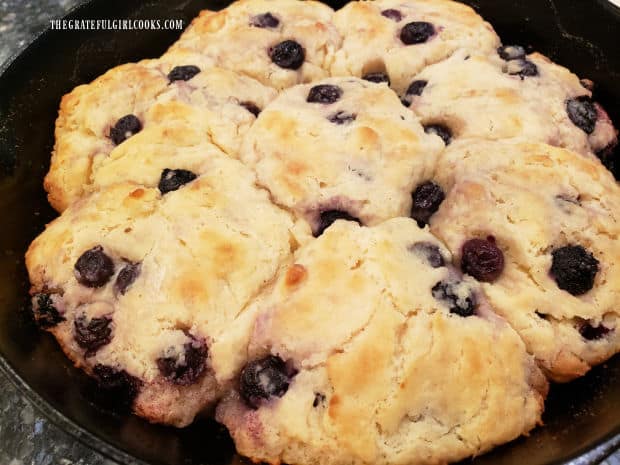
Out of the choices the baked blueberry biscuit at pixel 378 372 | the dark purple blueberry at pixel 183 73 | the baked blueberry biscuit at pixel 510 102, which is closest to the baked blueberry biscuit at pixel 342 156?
the baked blueberry biscuit at pixel 510 102

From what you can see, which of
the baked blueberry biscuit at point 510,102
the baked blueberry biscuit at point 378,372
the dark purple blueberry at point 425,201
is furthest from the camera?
the baked blueberry biscuit at point 510,102

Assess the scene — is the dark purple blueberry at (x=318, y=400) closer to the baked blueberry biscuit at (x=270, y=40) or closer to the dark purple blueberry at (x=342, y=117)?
the dark purple blueberry at (x=342, y=117)

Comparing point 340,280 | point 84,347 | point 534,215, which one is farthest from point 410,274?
point 84,347

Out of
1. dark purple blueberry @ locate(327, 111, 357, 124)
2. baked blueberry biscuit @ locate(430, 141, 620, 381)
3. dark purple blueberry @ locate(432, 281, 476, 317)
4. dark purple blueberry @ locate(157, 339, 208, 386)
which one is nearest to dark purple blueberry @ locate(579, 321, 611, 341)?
baked blueberry biscuit @ locate(430, 141, 620, 381)

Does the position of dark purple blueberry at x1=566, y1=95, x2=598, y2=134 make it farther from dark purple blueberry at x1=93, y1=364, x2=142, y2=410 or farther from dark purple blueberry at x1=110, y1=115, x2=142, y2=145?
dark purple blueberry at x1=93, y1=364, x2=142, y2=410

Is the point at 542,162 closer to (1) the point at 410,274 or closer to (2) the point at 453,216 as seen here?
(2) the point at 453,216
